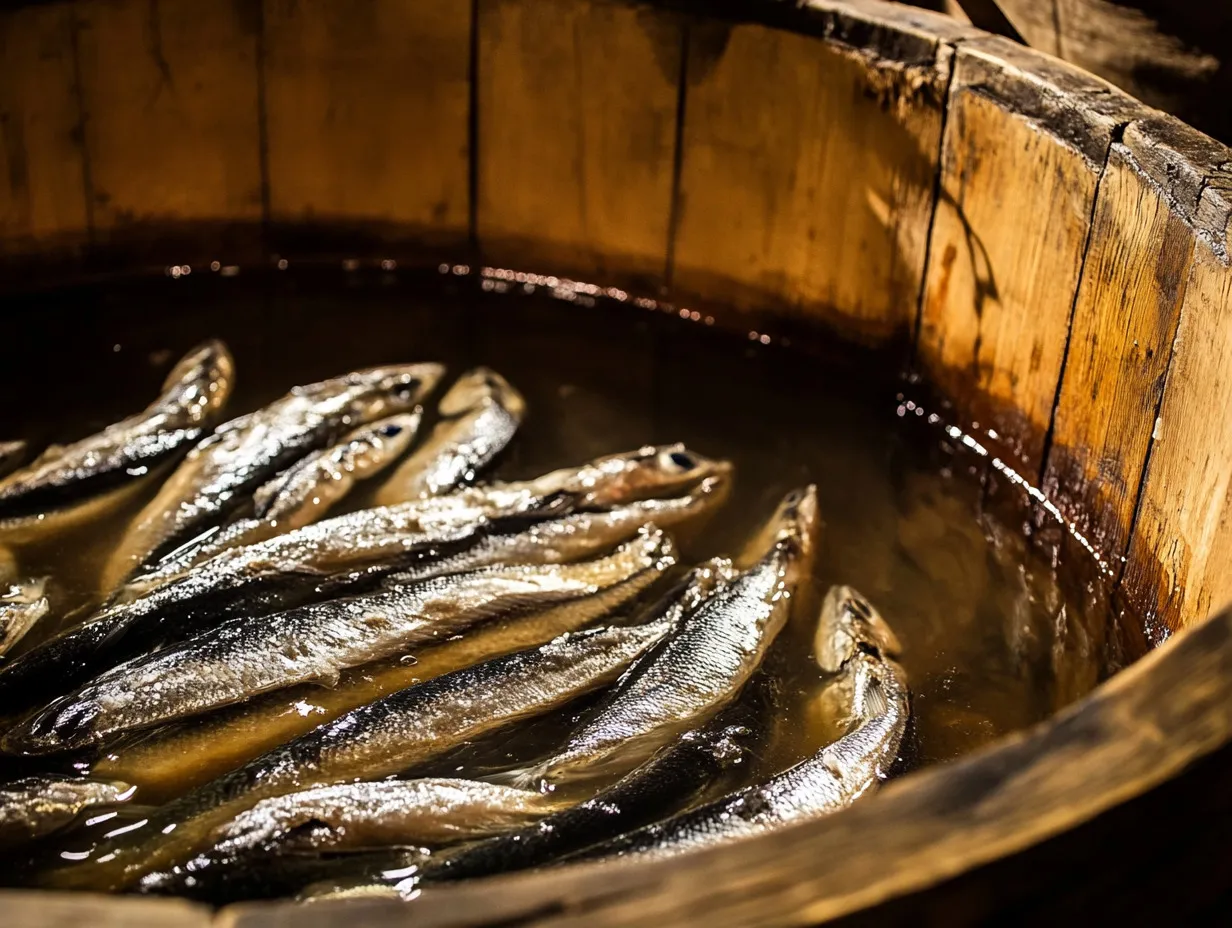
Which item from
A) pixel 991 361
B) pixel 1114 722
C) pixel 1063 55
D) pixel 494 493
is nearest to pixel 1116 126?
pixel 991 361

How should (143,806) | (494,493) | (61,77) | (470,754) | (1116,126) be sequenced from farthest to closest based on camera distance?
1. (61,77)
2. (494,493)
3. (1116,126)
4. (470,754)
5. (143,806)

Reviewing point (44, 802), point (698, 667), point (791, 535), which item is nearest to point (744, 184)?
point (791, 535)

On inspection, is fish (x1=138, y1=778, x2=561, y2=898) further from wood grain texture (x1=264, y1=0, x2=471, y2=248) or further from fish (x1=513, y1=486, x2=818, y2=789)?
wood grain texture (x1=264, y1=0, x2=471, y2=248)

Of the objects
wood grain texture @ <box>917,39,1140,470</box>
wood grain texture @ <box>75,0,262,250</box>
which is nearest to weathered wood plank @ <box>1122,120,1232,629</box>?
wood grain texture @ <box>917,39,1140,470</box>

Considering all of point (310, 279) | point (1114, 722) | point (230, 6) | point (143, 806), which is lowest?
point (143, 806)

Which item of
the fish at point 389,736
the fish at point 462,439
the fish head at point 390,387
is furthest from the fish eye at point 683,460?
the fish head at point 390,387

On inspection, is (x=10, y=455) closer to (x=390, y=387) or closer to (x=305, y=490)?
(x=305, y=490)

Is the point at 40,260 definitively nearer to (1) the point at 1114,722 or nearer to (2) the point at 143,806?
(2) the point at 143,806
